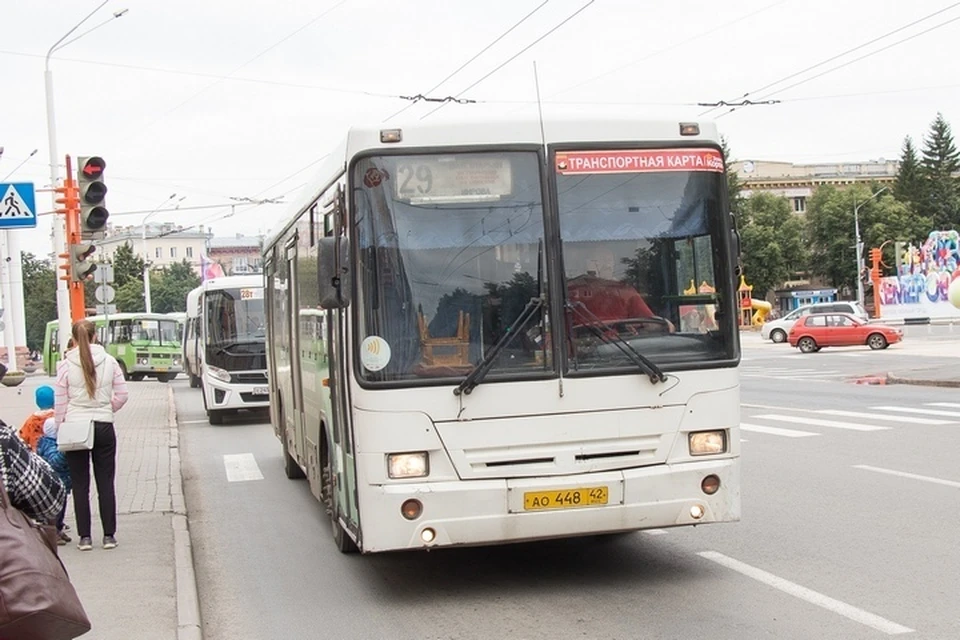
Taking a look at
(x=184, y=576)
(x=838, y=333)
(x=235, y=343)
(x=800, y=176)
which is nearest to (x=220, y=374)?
(x=235, y=343)

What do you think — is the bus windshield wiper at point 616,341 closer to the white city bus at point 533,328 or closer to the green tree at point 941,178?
the white city bus at point 533,328

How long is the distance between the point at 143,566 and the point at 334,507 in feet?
4.67

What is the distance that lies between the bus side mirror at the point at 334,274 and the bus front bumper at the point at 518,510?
1133 millimetres

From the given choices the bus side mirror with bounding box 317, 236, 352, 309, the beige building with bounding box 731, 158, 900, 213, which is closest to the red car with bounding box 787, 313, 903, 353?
the bus side mirror with bounding box 317, 236, 352, 309

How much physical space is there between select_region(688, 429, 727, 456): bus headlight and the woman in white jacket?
4335mm

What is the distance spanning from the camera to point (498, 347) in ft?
23.5

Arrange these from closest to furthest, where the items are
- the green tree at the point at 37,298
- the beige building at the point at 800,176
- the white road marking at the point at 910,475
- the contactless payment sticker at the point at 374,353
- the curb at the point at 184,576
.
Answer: the curb at the point at 184,576
the contactless payment sticker at the point at 374,353
the white road marking at the point at 910,475
the green tree at the point at 37,298
the beige building at the point at 800,176

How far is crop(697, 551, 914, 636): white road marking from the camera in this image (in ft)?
20.5

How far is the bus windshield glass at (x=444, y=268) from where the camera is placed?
23.3ft

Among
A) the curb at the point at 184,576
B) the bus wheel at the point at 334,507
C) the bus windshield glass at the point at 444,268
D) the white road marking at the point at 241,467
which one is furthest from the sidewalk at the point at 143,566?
the bus windshield glass at the point at 444,268

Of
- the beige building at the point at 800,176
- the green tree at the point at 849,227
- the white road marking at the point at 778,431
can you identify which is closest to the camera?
the white road marking at the point at 778,431

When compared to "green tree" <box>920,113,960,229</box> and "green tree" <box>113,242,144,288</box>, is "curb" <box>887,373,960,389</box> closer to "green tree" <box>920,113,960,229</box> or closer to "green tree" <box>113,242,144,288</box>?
"green tree" <box>113,242,144,288</box>

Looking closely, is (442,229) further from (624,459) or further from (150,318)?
(150,318)

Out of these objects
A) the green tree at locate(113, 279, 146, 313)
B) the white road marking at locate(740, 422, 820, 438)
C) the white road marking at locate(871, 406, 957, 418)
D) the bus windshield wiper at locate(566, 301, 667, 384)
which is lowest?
the white road marking at locate(871, 406, 957, 418)
